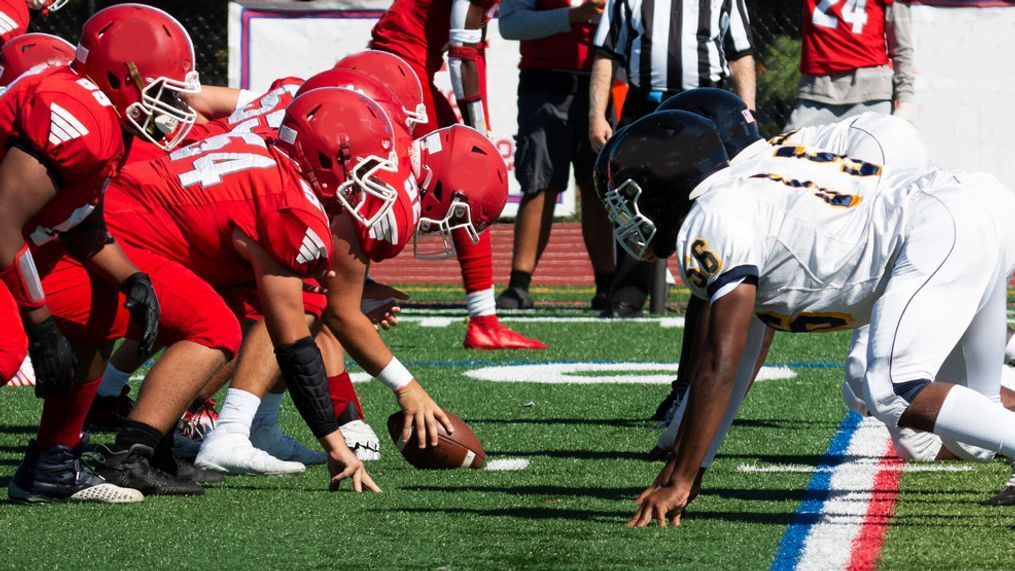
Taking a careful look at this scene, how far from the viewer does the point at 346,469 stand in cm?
408

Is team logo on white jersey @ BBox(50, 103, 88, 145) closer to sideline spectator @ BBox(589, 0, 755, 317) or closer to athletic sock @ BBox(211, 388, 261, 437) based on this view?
athletic sock @ BBox(211, 388, 261, 437)

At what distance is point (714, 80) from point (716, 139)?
2797mm

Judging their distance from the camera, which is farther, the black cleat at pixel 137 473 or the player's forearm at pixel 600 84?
the player's forearm at pixel 600 84

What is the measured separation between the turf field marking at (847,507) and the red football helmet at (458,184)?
1.32 meters

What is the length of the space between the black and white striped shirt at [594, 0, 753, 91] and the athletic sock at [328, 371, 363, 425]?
2152 millimetres

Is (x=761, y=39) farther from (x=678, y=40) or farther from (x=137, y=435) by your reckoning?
(x=137, y=435)

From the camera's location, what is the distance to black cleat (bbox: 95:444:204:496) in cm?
414

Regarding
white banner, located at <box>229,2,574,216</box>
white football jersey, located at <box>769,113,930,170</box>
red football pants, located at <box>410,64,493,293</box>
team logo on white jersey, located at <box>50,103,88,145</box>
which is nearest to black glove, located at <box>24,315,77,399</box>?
team logo on white jersey, located at <box>50,103,88,145</box>

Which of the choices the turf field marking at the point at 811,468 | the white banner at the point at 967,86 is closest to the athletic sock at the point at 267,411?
the turf field marking at the point at 811,468

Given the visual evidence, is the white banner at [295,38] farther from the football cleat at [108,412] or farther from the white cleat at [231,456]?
the white cleat at [231,456]

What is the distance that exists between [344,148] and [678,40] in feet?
8.69

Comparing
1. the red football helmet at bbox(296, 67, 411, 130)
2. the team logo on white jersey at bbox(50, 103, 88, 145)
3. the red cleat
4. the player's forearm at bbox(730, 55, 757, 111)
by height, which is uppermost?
the team logo on white jersey at bbox(50, 103, 88, 145)

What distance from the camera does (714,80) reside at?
6586 mm

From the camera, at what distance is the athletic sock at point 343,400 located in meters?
4.92
